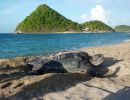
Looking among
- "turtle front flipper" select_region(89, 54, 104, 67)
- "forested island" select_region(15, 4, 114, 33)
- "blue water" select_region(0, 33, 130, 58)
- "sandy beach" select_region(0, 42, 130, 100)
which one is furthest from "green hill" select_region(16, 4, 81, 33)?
"sandy beach" select_region(0, 42, 130, 100)

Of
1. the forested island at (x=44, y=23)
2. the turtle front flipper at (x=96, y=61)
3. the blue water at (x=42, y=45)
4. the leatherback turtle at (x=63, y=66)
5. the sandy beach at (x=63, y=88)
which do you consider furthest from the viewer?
the forested island at (x=44, y=23)

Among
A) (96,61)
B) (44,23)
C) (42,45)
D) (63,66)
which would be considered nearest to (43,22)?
(44,23)

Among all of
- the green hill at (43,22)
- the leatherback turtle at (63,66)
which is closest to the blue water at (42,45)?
the leatherback turtle at (63,66)

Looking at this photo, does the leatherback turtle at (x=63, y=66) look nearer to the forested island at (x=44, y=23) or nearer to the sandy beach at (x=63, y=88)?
the sandy beach at (x=63, y=88)

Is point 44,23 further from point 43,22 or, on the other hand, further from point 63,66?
point 63,66

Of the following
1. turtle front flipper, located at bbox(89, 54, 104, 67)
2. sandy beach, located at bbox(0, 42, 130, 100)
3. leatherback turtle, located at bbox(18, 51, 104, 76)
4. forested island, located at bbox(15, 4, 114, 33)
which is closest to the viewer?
sandy beach, located at bbox(0, 42, 130, 100)

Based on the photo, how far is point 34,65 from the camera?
11.9m

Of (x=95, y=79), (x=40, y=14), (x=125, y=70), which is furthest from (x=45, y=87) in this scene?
(x=40, y=14)

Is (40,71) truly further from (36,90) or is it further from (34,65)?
(36,90)

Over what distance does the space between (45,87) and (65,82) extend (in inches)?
32.3

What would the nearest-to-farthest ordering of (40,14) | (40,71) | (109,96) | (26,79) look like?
(109,96), (26,79), (40,71), (40,14)

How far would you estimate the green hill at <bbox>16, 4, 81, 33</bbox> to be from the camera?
158850 mm

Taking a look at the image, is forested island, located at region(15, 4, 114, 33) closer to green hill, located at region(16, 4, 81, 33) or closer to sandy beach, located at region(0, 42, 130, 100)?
green hill, located at region(16, 4, 81, 33)

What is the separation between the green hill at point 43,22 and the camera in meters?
159
